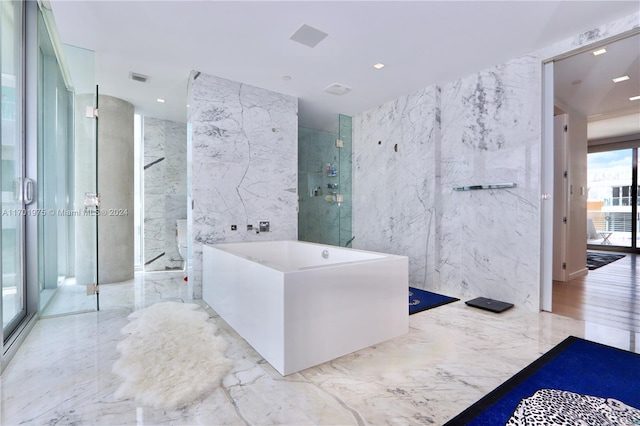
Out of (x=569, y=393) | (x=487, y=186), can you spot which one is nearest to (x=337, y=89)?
(x=487, y=186)

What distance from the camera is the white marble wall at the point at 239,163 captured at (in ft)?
11.1

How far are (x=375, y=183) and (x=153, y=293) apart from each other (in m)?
3.33

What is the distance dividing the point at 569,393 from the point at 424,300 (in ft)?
5.61

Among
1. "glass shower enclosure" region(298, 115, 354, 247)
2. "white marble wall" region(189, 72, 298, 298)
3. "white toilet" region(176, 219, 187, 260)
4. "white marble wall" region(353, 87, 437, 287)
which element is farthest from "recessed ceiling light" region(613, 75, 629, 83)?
"white toilet" region(176, 219, 187, 260)

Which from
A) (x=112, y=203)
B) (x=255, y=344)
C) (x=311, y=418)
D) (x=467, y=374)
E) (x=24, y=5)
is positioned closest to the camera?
(x=311, y=418)

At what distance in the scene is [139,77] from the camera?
137 inches

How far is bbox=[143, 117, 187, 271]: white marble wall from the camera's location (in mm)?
4895

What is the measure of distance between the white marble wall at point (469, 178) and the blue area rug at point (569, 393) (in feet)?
3.52

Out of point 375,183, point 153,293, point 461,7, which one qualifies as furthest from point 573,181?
point 153,293

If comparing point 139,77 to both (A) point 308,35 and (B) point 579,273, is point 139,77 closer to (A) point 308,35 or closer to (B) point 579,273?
(A) point 308,35

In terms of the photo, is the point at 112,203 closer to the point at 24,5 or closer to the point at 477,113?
the point at 24,5

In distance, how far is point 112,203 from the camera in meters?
4.15

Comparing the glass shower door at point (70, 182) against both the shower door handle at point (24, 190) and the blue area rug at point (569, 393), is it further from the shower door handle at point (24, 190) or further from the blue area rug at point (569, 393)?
the blue area rug at point (569, 393)

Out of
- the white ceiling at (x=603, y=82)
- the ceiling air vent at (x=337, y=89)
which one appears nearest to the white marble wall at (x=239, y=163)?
the ceiling air vent at (x=337, y=89)
